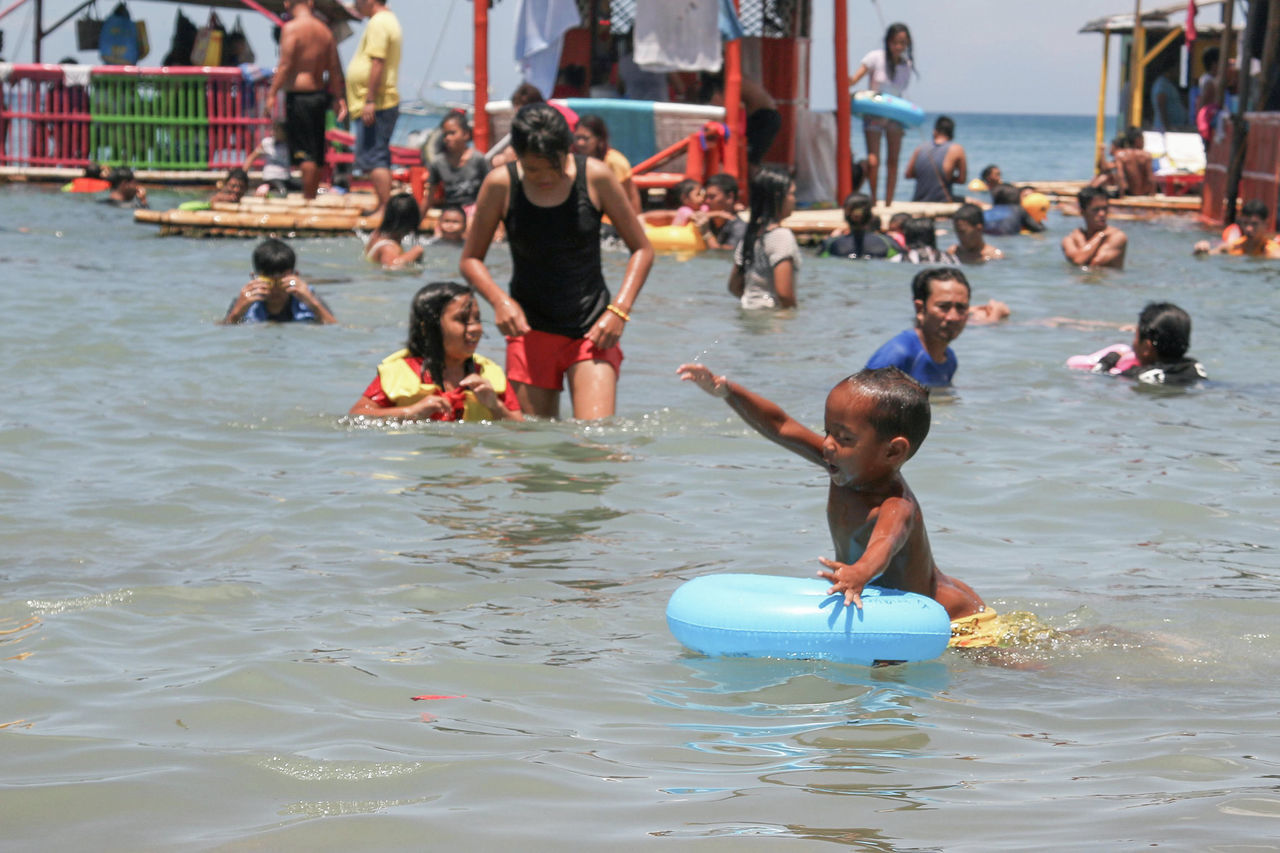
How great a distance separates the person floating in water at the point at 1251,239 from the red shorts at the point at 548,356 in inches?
438

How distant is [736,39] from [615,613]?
13.5 meters

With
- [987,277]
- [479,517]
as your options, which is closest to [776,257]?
[987,277]

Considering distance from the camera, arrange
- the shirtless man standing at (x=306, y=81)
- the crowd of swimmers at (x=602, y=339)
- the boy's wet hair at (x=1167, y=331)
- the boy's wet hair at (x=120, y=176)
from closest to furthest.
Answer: the crowd of swimmers at (x=602, y=339)
the boy's wet hair at (x=1167, y=331)
the shirtless man standing at (x=306, y=81)
the boy's wet hair at (x=120, y=176)

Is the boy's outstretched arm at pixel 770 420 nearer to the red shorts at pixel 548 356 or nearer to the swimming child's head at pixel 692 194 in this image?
the red shorts at pixel 548 356

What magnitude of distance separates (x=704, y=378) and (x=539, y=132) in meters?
2.46

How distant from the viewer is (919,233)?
51.5 feet

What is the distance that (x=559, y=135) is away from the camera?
21.1 ft

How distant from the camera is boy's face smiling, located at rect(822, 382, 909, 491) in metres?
4.05

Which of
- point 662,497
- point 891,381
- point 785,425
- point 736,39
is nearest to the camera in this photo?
point 891,381

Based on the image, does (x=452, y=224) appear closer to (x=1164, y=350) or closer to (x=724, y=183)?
(x=724, y=183)

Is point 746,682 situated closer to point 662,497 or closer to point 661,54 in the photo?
point 662,497

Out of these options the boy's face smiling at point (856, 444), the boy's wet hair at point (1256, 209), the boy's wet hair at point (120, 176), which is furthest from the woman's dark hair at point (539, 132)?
the boy's wet hair at point (120, 176)

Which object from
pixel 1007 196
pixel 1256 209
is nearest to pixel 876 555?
pixel 1256 209

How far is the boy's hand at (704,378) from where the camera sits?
4.21 m
